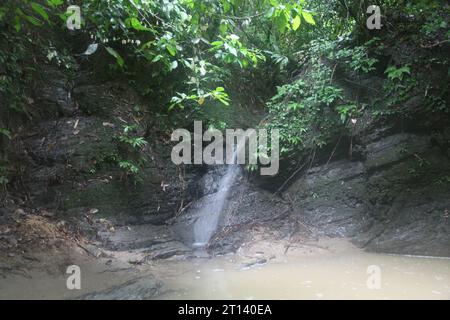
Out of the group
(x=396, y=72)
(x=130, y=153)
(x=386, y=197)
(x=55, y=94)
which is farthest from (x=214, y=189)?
(x=396, y=72)

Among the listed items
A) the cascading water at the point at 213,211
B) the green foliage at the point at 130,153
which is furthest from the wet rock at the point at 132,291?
the green foliage at the point at 130,153

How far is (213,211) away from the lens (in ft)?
18.5

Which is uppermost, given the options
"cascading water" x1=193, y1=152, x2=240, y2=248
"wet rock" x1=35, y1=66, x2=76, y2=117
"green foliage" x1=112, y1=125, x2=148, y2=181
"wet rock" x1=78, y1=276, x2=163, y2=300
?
"wet rock" x1=35, y1=66, x2=76, y2=117

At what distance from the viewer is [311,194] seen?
5.65 meters

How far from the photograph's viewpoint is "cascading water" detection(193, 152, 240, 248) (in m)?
5.24

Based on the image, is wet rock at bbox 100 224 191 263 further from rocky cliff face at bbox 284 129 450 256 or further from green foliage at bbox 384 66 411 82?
green foliage at bbox 384 66 411 82

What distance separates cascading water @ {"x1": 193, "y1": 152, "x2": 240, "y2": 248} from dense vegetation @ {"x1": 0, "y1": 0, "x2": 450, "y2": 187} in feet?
2.81

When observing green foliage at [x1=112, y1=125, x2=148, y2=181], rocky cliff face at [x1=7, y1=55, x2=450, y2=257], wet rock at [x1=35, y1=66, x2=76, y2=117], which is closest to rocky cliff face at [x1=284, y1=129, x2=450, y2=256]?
rocky cliff face at [x1=7, y1=55, x2=450, y2=257]

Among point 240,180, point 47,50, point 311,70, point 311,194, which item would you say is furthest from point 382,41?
point 47,50

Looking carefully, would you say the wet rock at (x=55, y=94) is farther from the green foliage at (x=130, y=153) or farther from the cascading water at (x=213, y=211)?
the cascading water at (x=213, y=211)

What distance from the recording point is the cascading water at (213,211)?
524cm

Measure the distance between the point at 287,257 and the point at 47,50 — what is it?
4572 mm
